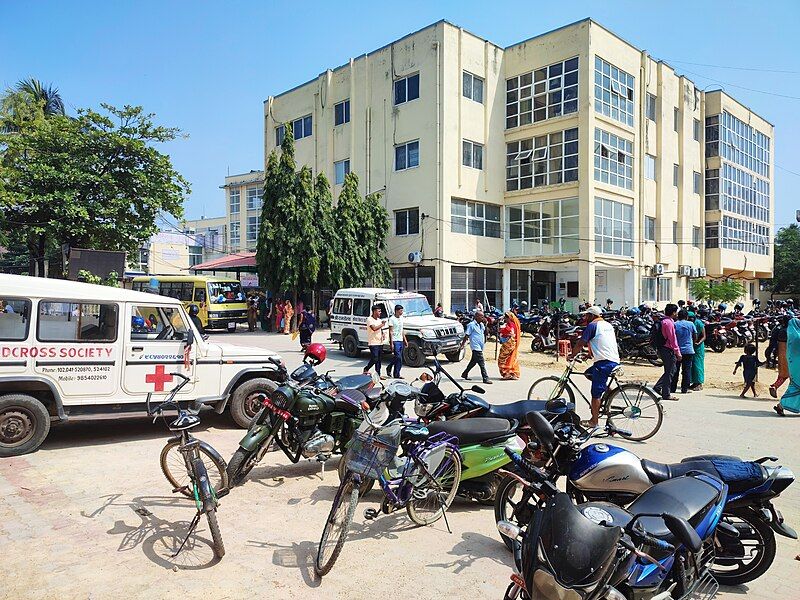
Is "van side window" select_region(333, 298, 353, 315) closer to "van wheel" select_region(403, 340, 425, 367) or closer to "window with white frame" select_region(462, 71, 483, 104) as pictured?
"van wheel" select_region(403, 340, 425, 367)

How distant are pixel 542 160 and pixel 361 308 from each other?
15.2 meters

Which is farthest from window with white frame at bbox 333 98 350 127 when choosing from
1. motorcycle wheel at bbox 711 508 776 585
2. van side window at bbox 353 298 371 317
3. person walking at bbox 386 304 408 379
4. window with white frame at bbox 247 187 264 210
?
motorcycle wheel at bbox 711 508 776 585

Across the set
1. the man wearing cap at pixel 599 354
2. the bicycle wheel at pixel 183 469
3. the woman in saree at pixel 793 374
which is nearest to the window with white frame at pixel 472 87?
the woman in saree at pixel 793 374

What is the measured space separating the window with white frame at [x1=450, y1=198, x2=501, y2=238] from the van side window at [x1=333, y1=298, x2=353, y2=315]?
34.2 feet

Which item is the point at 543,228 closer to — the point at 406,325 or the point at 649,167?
the point at 649,167

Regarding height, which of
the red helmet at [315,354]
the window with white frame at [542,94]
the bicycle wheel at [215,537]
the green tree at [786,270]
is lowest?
the bicycle wheel at [215,537]

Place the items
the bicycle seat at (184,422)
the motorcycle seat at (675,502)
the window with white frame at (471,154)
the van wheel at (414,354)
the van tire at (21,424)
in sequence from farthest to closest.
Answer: the window with white frame at (471,154)
the van wheel at (414,354)
the van tire at (21,424)
the bicycle seat at (184,422)
the motorcycle seat at (675,502)

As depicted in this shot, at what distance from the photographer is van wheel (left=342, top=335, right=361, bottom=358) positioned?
1695 centimetres

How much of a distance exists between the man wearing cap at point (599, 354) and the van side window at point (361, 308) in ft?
31.2

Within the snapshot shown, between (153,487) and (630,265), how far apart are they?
27556 mm

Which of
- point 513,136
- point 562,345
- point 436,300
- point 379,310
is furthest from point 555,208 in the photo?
point 379,310

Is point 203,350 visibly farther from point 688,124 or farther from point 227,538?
point 688,124

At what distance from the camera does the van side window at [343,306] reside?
1741 cm

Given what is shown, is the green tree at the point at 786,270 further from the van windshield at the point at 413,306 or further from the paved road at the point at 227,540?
the paved road at the point at 227,540
